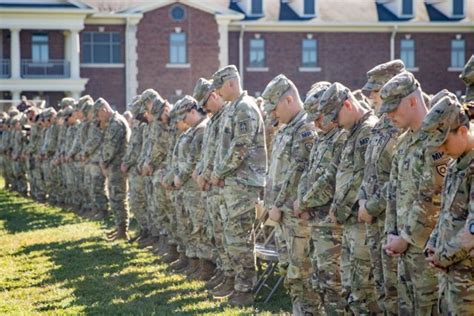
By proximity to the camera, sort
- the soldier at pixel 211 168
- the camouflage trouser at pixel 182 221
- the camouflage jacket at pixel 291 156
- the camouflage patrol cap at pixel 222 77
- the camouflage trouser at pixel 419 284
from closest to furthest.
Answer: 1. the camouflage trouser at pixel 419 284
2. the camouflage jacket at pixel 291 156
3. the camouflage patrol cap at pixel 222 77
4. the soldier at pixel 211 168
5. the camouflage trouser at pixel 182 221

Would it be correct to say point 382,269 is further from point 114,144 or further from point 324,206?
point 114,144

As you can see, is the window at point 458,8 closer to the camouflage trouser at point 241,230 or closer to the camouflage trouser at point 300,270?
the camouflage trouser at point 241,230

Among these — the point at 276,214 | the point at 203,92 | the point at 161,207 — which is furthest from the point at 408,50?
the point at 276,214

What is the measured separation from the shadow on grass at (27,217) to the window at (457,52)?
2881 cm

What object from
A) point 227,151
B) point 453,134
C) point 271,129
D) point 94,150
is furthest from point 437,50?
point 453,134

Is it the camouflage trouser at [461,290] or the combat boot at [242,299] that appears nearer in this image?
the camouflage trouser at [461,290]

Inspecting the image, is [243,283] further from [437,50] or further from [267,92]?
[437,50]

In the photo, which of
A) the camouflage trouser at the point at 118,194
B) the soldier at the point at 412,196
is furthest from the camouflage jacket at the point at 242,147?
the camouflage trouser at the point at 118,194

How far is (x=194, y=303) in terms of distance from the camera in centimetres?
1041

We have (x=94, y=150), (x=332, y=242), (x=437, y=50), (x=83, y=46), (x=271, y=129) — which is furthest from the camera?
(x=437, y=50)

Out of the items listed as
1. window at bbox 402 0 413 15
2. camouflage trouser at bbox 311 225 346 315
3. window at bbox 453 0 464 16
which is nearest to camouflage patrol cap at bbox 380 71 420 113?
camouflage trouser at bbox 311 225 346 315

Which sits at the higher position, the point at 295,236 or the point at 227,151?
the point at 227,151

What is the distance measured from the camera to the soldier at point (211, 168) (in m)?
10.6

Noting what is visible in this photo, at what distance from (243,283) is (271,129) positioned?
3.52 m
